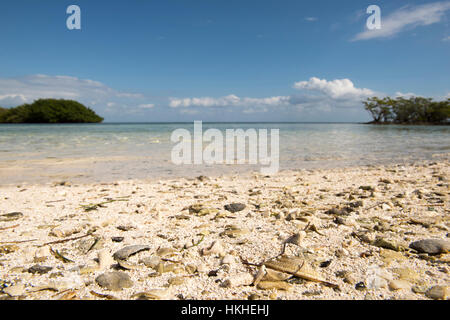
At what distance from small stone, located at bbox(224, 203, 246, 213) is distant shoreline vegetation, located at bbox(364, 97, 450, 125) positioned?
77.8 m

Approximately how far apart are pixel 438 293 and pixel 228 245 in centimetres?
141

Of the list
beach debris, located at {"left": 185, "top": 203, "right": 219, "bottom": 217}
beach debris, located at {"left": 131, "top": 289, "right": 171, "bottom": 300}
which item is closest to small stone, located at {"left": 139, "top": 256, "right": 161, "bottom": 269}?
beach debris, located at {"left": 131, "top": 289, "right": 171, "bottom": 300}

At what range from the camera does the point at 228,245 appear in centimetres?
220

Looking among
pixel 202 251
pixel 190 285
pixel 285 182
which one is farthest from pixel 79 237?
pixel 285 182

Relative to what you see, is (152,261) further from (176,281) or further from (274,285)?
(274,285)

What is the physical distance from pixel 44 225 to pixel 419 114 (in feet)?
270

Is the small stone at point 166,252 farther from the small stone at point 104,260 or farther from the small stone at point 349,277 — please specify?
the small stone at point 349,277

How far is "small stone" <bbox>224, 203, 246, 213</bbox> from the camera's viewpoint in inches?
125

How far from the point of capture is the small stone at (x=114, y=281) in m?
1.60

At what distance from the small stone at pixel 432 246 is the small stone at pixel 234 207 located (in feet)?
5.76

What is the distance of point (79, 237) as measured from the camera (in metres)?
2.39

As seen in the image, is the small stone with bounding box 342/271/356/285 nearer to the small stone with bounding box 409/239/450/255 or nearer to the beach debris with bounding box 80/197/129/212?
the small stone with bounding box 409/239/450/255

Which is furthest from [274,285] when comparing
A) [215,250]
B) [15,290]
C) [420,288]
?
[15,290]

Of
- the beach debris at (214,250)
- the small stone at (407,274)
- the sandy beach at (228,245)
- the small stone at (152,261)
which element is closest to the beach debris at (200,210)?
the sandy beach at (228,245)
